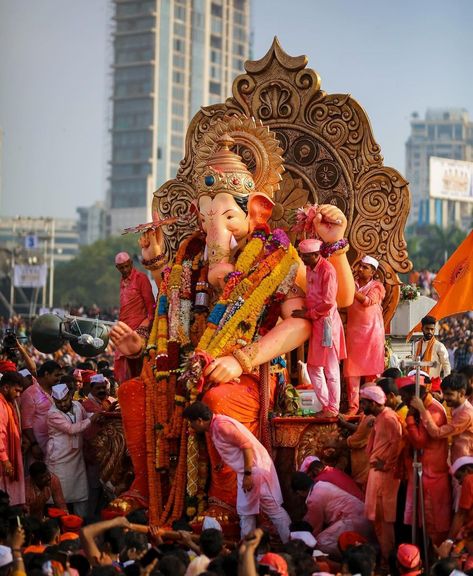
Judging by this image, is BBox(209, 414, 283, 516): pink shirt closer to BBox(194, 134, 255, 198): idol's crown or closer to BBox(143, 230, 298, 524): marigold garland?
BBox(143, 230, 298, 524): marigold garland

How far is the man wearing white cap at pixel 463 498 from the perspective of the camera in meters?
9.59

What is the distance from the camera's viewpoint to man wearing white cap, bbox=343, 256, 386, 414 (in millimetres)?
11953

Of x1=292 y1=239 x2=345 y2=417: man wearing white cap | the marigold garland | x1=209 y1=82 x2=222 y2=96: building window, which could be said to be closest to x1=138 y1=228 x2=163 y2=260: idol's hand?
the marigold garland

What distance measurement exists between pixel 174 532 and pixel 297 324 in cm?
205

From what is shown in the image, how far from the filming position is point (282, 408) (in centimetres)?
1162

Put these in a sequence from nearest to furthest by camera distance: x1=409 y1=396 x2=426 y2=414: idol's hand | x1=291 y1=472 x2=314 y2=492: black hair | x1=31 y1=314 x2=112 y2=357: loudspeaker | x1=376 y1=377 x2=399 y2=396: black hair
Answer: x1=409 y1=396 x2=426 y2=414: idol's hand, x1=376 y1=377 x2=399 y2=396: black hair, x1=291 y1=472 x2=314 y2=492: black hair, x1=31 y1=314 x2=112 y2=357: loudspeaker

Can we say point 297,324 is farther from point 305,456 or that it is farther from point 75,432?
point 75,432

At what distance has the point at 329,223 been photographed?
11.5 m

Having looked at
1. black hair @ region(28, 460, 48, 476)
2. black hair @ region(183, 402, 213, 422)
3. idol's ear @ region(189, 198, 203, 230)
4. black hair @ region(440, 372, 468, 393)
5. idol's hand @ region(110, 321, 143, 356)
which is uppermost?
idol's ear @ region(189, 198, 203, 230)

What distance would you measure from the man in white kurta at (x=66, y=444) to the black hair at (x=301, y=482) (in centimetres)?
234

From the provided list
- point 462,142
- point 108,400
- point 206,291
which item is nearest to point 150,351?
point 206,291

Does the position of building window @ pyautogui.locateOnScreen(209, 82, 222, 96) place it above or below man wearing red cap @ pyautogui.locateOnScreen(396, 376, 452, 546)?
above

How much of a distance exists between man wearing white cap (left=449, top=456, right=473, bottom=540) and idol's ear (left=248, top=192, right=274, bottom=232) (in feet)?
9.82

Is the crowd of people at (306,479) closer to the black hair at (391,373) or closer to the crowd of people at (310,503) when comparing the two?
the crowd of people at (310,503)
